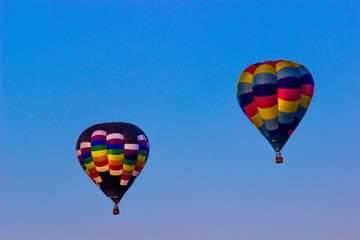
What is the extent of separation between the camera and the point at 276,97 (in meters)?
46.1

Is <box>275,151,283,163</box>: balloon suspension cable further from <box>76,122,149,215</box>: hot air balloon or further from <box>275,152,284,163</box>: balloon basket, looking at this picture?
<box>76,122,149,215</box>: hot air balloon

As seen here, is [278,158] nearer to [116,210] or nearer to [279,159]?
[279,159]

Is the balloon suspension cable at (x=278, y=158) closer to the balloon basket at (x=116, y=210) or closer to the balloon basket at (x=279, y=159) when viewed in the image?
the balloon basket at (x=279, y=159)

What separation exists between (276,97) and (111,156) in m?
10.7

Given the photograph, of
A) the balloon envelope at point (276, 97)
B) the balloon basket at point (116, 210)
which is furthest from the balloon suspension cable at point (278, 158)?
the balloon basket at point (116, 210)

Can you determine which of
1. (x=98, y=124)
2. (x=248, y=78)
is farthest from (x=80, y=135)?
(x=248, y=78)

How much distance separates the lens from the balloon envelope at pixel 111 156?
5062 centimetres

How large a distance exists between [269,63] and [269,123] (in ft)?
10.9

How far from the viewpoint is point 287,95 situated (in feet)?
151

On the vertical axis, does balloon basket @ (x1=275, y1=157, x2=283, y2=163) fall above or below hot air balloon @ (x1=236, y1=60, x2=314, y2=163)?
below

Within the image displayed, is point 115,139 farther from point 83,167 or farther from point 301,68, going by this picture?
point 301,68

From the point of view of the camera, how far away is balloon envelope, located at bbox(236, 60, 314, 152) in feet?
151

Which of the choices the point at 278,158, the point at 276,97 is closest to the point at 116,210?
the point at 278,158

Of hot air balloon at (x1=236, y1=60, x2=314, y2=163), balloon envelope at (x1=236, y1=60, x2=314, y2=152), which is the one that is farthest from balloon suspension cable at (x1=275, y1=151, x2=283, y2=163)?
balloon envelope at (x1=236, y1=60, x2=314, y2=152)
